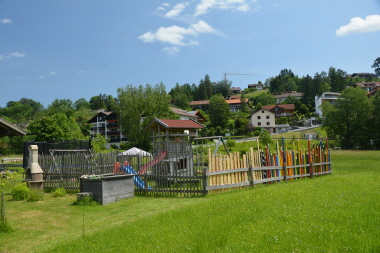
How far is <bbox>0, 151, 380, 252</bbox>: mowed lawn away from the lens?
5828 millimetres

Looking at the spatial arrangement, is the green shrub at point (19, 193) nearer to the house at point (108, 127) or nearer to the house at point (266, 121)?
the house at point (108, 127)

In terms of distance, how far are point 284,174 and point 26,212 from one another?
11282 millimetres

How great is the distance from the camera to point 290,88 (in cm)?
17075

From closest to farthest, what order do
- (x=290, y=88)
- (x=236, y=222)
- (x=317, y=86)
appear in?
(x=236, y=222), (x=317, y=86), (x=290, y=88)

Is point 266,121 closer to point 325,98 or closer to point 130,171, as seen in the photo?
point 325,98

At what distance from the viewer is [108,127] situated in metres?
94.7

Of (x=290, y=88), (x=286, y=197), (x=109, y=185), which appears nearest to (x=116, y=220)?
(x=109, y=185)

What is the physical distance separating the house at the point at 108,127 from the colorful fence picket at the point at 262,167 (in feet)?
243

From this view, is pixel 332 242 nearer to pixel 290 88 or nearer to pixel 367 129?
pixel 367 129

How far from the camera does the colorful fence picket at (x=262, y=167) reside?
13131 millimetres

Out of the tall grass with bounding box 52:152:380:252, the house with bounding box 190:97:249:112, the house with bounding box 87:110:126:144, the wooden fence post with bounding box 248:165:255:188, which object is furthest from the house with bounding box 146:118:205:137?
the house with bounding box 190:97:249:112

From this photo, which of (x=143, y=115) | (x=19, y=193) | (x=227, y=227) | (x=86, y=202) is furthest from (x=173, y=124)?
(x=143, y=115)

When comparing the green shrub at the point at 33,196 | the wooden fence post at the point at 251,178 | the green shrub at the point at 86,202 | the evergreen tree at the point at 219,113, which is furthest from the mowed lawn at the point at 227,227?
the evergreen tree at the point at 219,113

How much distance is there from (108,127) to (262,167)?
84464 millimetres
